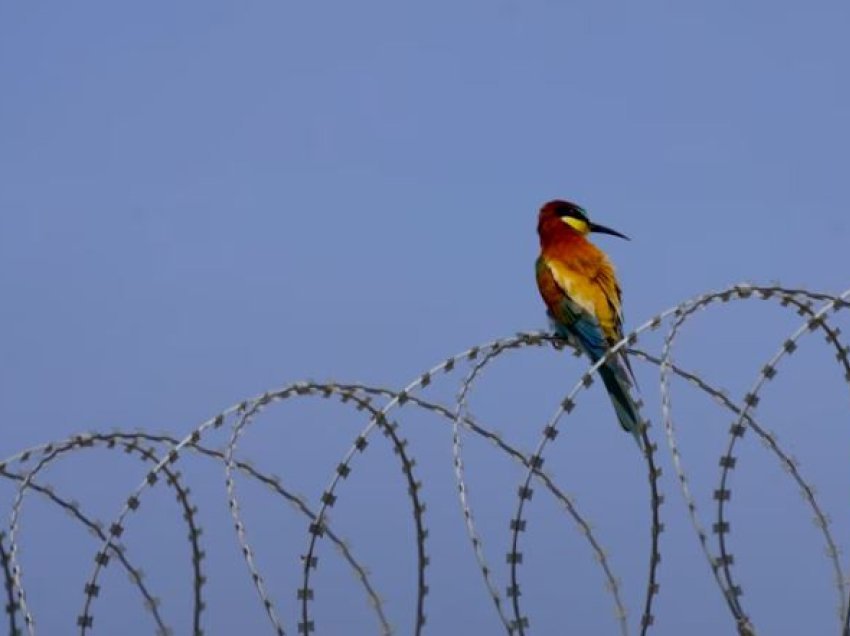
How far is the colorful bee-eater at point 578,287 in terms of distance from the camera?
615 inches

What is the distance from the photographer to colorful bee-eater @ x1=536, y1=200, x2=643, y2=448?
615 inches

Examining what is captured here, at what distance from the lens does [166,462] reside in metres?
14.0

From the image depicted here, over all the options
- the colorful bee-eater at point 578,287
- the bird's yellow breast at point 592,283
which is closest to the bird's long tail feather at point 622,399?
the colorful bee-eater at point 578,287

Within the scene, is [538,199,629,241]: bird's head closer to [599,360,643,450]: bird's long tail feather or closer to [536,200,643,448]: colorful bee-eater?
[536,200,643,448]: colorful bee-eater

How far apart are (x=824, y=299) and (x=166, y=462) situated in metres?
4.97

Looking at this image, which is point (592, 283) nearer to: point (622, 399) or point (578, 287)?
point (578, 287)

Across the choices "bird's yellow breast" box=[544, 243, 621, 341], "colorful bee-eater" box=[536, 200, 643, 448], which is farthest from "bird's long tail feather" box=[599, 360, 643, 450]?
"bird's yellow breast" box=[544, 243, 621, 341]

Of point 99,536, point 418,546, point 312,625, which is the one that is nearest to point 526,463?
point 418,546

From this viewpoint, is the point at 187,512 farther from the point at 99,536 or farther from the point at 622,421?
the point at 622,421

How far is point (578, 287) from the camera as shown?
15953 millimetres

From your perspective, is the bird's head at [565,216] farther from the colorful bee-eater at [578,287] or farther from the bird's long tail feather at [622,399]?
the bird's long tail feather at [622,399]

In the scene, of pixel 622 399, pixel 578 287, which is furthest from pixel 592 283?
pixel 622 399

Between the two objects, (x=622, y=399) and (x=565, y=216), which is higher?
(x=565, y=216)

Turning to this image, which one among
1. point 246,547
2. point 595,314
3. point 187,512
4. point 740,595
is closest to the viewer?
point 740,595
